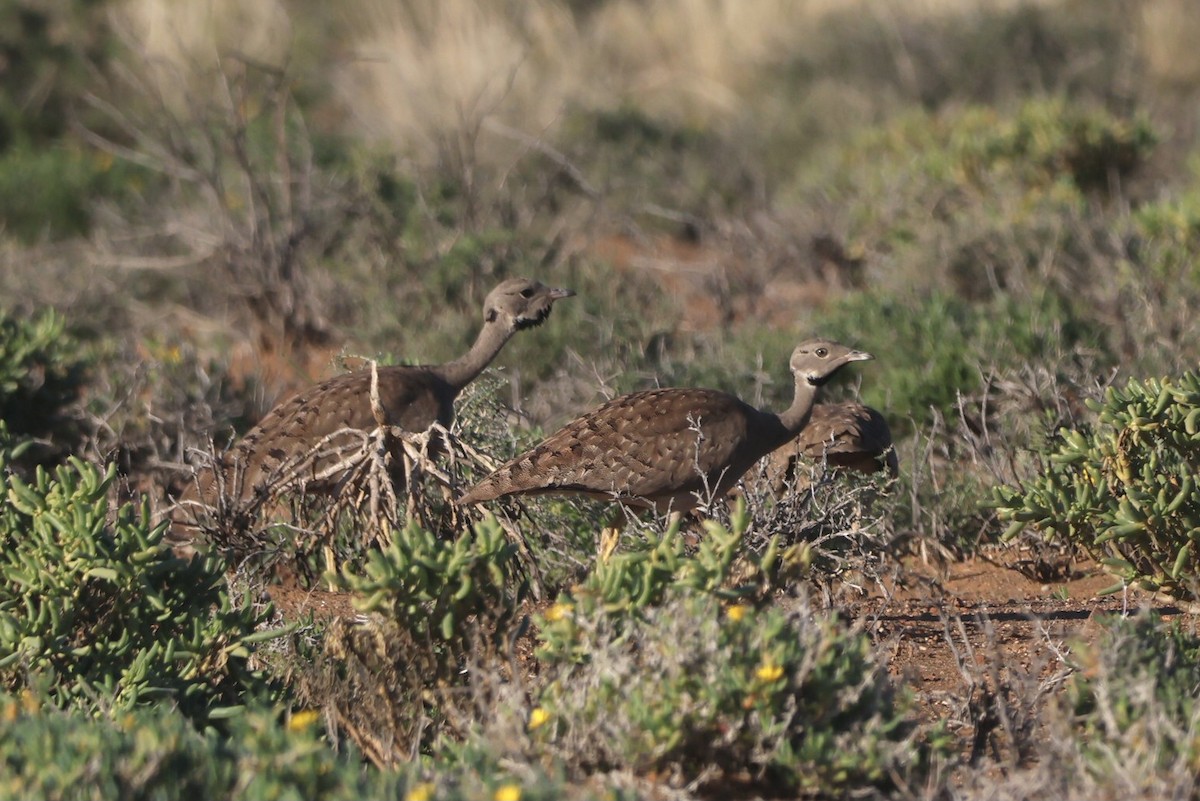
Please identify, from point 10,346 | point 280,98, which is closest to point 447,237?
point 280,98

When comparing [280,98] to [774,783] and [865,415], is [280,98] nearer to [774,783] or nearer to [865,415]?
[865,415]

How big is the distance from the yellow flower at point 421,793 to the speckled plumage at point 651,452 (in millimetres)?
2239

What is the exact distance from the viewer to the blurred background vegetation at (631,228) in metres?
7.76

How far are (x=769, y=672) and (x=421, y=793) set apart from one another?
0.87 metres

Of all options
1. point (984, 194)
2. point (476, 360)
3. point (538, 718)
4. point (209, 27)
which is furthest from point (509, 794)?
point (209, 27)

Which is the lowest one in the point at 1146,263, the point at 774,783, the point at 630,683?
the point at 1146,263

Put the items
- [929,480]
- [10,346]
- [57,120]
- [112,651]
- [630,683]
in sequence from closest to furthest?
[630,683]
[112,651]
[929,480]
[10,346]
[57,120]

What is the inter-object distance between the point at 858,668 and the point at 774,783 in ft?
1.10

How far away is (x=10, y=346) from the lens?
7348mm

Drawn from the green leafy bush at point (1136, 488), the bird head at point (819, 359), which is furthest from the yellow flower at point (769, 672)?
the bird head at point (819, 359)

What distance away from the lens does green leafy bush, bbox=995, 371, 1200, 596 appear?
526cm

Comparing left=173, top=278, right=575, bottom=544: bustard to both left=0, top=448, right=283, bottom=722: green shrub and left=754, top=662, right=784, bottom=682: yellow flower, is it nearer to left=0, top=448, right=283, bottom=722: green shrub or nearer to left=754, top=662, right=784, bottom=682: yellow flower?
left=0, top=448, right=283, bottom=722: green shrub

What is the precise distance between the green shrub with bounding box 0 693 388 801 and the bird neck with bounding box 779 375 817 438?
10.6 feet

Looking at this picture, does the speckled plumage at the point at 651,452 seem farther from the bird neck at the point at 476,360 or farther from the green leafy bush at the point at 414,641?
the green leafy bush at the point at 414,641
